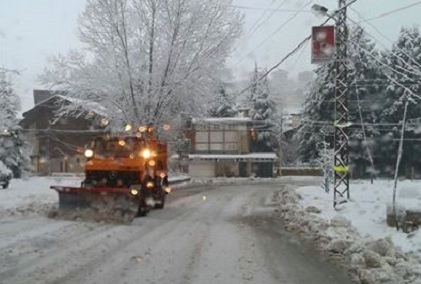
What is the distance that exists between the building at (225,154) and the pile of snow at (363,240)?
5202 centimetres

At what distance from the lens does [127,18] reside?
36.8m

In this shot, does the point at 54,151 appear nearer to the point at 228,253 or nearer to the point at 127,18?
the point at 127,18

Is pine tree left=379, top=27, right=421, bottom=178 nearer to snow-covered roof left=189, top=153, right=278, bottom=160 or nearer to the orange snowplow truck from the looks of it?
snow-covered roof left=189, top=153, right=278, bottom=160

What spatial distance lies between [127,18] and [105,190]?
20804mm

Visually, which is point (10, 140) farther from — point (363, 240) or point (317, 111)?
point (363, 240)

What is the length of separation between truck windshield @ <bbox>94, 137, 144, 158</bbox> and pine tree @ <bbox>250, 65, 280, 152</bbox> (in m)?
56.6

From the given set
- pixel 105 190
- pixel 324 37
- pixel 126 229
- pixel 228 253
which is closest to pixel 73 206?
pixel 105 190

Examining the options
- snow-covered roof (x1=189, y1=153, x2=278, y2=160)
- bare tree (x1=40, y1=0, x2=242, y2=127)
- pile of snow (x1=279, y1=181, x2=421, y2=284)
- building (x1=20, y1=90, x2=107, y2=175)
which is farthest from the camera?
snow-covered roof (x1=189, y1=153, x2=278, y2=160)

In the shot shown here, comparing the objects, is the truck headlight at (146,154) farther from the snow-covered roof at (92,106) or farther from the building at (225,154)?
the building at (225,154)

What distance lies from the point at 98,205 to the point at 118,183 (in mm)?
1801

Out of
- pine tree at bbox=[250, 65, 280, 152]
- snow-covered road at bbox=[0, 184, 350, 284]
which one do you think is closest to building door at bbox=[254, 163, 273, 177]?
pine tree at bbox=[250, 65, 280, 152]

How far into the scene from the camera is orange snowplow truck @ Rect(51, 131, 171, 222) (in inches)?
696

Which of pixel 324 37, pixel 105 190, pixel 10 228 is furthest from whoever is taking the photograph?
pixel 324 37

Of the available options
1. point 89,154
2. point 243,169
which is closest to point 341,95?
point 89,154
